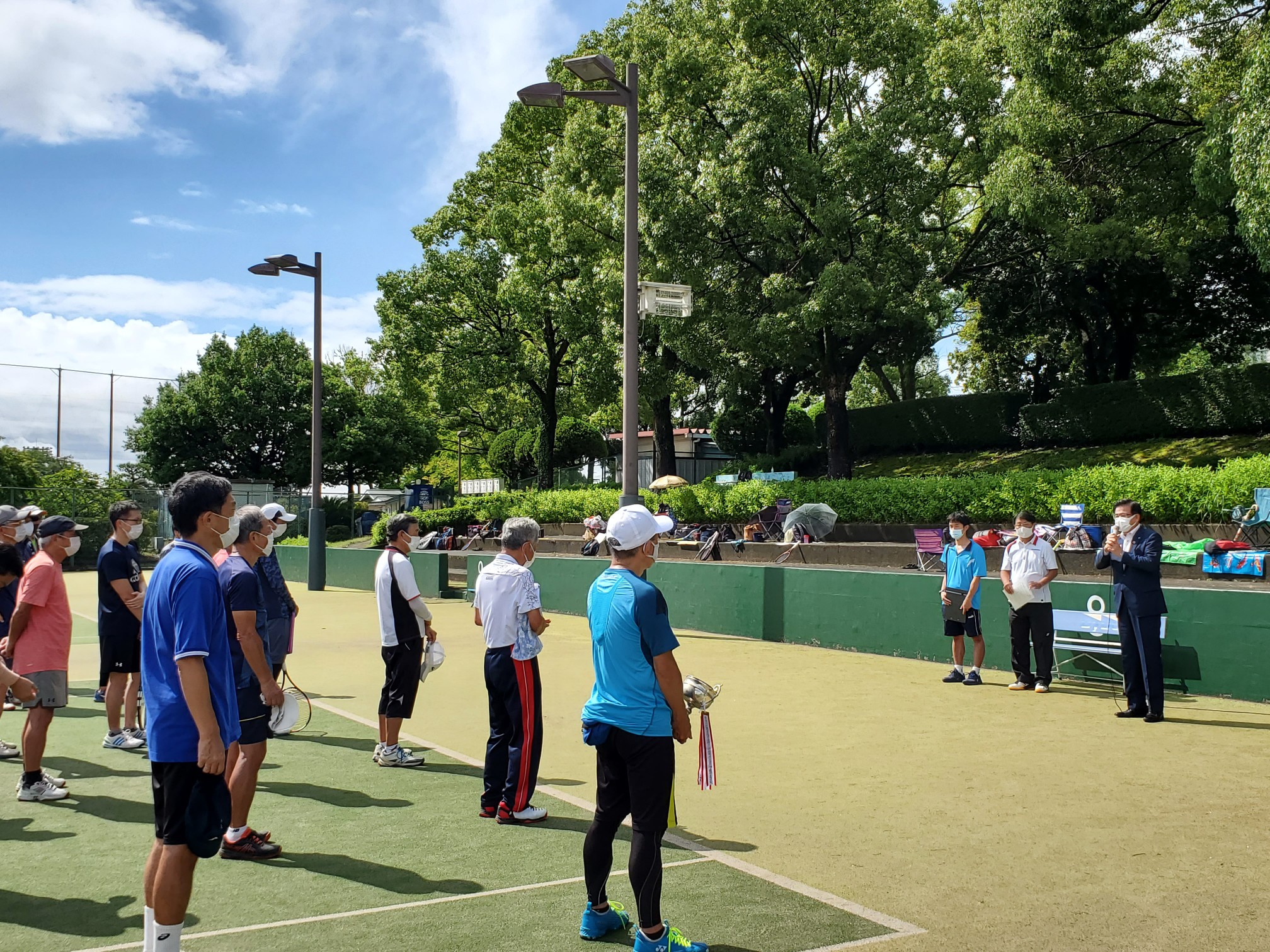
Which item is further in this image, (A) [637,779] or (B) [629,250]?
(B) [629,250]

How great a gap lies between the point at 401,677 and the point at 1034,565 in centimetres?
Answer: 694

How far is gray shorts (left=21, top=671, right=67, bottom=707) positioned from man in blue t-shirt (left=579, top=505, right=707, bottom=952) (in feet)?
14.1

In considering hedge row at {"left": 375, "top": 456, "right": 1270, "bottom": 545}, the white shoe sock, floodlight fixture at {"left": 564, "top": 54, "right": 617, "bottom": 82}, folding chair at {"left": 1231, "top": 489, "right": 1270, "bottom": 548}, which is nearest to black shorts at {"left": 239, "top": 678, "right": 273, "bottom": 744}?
the white shoe sock

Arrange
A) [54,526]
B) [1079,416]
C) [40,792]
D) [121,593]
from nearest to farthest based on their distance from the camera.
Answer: [40,792], [54,526], [121,593], [1079,416]

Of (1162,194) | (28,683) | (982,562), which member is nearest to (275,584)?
(28,683)

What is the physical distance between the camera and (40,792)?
22.3 feet

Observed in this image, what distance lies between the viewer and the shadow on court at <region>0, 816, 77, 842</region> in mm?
5980

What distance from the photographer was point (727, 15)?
83.0 feet

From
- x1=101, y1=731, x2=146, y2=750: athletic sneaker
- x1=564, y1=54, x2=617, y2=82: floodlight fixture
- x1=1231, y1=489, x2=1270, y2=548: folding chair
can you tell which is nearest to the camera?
x1=101, y1=731, x2=146, y2=750: athletic sneaker

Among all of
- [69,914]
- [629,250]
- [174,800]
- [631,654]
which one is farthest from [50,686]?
[629,250]

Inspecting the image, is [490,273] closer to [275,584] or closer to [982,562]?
[982,562]

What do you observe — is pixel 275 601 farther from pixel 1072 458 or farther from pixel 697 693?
pixel 1072 458

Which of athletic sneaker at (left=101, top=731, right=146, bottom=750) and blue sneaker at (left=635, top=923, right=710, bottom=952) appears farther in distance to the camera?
athletic sneaker at (left=101, top=731, right=146, bottom=750)

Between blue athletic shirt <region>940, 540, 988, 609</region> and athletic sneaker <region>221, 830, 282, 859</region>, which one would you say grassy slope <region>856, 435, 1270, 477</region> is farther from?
athletic sneaker <region>221, 830, 282, 859</region>
